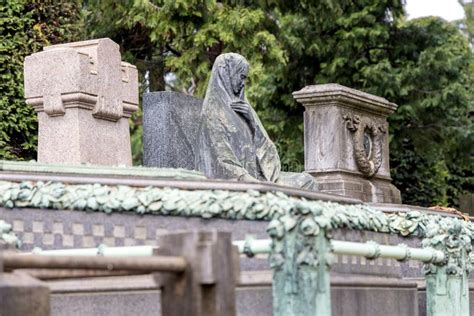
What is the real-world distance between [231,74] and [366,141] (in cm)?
650

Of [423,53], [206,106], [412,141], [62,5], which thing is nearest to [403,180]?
[412,141]

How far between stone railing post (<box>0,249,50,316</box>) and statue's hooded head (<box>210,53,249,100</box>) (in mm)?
7406

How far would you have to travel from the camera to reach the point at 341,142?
60.9ft

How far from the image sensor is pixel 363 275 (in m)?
11.3

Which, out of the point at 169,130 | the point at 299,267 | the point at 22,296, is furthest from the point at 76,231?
the point at 169,130

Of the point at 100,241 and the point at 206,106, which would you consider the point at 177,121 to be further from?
the point at 100,241

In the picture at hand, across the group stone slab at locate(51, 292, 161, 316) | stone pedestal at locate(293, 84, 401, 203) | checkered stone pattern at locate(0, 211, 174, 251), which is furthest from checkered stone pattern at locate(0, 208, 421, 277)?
stone pedestal at locate(293, 84, 401, 203)

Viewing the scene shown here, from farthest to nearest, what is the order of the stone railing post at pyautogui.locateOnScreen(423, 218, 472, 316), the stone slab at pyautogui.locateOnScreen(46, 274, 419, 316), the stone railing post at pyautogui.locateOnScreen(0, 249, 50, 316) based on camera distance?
the stone railing post at pyautogui.locateOnScreen(423, 218, 472, 316)
the stone slab at pyautogui.locateOnScreen(46, 274, 419, 316)
the stone railing post at pyautogui.locateOnScreen(0, 249, 50, 316)

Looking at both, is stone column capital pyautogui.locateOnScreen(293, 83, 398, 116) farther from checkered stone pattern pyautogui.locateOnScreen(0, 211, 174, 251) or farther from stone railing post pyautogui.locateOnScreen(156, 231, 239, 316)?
stone railing post pyautogui.locateOnScreen(156, 231, 239, 316)

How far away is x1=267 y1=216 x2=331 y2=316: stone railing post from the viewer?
28.4 ft

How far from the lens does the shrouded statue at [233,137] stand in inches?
498

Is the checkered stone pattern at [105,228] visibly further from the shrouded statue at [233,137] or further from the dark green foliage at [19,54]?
the dark green foliage at [19,54]

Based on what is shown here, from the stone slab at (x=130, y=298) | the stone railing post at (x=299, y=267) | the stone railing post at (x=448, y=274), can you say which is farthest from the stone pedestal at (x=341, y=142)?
the stone railing post at (x=299, y=267)

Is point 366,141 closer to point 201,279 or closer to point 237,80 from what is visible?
point 237,80
